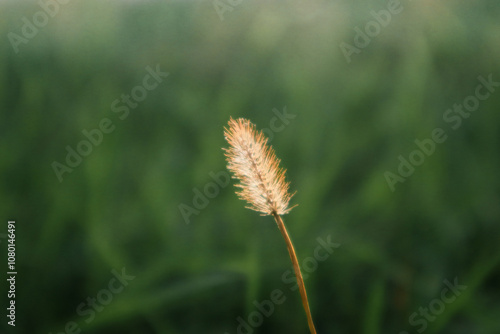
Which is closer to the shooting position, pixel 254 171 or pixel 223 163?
pixel 254 171

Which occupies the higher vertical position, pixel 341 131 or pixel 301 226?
pixel 341 131

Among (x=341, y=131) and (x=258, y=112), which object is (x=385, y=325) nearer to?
(x=341, y=131)

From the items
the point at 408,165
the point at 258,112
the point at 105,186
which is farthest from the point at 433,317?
the point at 105,186

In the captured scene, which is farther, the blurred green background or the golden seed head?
the blurred green background

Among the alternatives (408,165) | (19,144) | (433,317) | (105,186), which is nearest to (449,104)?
(408,165)

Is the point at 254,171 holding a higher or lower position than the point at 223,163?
lower

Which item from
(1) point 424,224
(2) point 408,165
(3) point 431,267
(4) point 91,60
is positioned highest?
(4) point 91,60

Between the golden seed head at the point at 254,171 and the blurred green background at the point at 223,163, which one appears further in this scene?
the blurred green background at the point at 223,163
